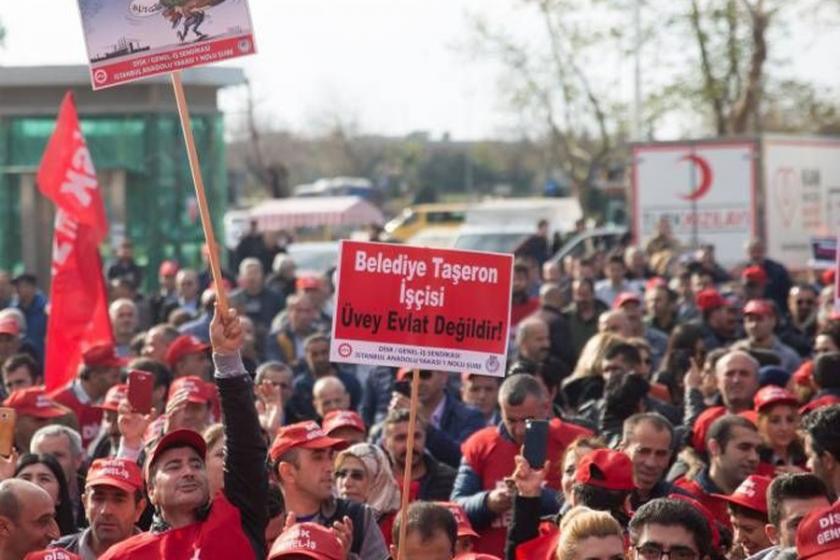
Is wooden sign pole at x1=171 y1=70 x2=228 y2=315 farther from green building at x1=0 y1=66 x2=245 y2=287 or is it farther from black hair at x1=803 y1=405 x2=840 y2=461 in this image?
green building at x1=0 y1=66 x2=245 y2=287

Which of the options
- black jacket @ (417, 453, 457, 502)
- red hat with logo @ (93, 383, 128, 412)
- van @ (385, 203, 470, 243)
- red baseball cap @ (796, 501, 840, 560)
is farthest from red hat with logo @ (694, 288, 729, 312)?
van @ (385, 203, 470, 243)

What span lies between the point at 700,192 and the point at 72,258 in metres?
16.3

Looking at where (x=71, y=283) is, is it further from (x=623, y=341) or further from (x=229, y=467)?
(x=229, y=467)

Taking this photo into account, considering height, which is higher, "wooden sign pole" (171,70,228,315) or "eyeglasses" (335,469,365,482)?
"wooden sign pole" (171,70,228,315)

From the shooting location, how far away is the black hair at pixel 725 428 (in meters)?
10.7

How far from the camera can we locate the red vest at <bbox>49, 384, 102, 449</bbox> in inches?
538

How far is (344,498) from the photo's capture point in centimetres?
962

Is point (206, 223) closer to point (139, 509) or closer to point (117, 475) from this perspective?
point (117, 475)

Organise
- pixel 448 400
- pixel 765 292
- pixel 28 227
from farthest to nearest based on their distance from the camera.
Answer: pixel 28 227 < pixel 765 292 < pixel 448 400

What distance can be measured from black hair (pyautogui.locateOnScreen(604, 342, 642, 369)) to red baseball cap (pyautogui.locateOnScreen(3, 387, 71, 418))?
138 inches

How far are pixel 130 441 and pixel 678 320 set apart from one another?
9.54 meters

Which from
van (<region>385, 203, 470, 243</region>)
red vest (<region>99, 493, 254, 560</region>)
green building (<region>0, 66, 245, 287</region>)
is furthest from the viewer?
van (<region>385, 203, 470, 243</region>)

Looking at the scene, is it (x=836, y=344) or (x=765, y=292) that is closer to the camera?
(x=836, y=344)

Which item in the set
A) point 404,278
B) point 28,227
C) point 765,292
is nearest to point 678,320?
point 765,292
